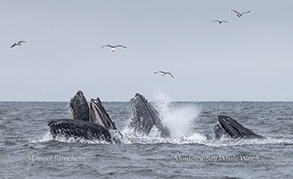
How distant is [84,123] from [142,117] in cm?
360

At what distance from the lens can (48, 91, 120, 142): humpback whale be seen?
62.9ft

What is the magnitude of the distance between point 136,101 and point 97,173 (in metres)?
6.65

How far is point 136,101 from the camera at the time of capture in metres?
22.3

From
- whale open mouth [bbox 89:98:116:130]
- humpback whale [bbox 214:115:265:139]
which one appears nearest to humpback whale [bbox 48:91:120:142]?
whale open mouth [bbox 89:98:116:130]

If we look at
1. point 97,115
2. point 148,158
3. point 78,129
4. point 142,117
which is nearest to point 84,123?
point 78,129

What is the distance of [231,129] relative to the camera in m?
20.5

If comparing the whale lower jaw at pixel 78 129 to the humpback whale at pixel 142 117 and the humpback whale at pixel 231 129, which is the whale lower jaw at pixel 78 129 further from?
the humpback whale at pixel 231 129

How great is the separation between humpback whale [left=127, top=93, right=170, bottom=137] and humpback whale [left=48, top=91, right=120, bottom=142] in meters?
1.32

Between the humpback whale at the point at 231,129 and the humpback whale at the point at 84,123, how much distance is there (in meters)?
3.96

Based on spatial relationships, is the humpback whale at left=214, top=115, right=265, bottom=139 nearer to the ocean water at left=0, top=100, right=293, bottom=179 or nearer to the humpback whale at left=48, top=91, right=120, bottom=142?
the ocean water at left=0, top=100, right=293, bottom=179

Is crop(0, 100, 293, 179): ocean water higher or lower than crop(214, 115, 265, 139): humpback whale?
lower

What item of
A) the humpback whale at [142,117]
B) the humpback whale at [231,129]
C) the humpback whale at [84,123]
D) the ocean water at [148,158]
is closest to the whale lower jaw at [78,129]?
the humpback whale at [84,123]

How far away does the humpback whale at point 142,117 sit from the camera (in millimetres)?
22078

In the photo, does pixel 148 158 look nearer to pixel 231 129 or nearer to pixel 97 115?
pixel 97 115
